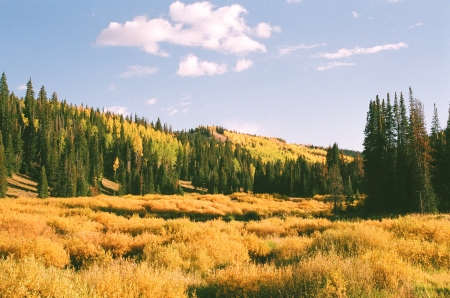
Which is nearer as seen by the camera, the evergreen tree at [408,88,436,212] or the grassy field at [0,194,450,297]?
the grassy field at [0,194,450,297]

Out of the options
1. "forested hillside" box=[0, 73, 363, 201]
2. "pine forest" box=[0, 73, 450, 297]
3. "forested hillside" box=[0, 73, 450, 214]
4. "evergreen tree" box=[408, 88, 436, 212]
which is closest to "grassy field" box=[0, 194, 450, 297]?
"pine forest" box=[0, 73, 450, 297]

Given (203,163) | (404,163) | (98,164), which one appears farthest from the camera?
(203,163)

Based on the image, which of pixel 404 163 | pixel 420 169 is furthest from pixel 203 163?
pixel 420 169

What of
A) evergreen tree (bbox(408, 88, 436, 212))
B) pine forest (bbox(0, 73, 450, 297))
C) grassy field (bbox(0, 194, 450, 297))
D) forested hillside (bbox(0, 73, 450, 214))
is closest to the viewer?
grassy field (bbox(0, 194, 450, 297))

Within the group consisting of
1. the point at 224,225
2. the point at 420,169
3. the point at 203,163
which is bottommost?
the point at 224,225

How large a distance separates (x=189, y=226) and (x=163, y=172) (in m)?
82.7

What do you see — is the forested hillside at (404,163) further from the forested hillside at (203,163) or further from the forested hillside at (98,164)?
the forested hillside at (98,164)

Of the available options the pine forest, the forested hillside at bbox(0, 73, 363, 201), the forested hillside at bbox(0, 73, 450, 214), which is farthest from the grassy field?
the forested hillside at bbox(0, 73, 363, 201)

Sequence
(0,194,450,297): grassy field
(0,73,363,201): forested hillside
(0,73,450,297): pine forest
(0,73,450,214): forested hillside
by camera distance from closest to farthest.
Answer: (0,194,450,297): grassy field → (0,73,450,297): pine forest → (0,73,450,214): forested hillside → (0,73,363,201): forested hillside

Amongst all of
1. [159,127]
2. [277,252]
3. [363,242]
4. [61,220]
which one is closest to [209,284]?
[277,252]

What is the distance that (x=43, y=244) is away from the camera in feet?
31.3

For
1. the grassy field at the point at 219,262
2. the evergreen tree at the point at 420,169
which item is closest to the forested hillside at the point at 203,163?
the evergreen tree at the point at 420,169

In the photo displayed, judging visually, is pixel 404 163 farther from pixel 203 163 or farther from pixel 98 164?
pixel 203 163

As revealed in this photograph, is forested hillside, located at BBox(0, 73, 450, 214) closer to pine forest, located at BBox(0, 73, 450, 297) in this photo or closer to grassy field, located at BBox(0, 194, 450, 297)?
pine forest, located at BBox(0, 73, 450, 297)
